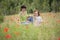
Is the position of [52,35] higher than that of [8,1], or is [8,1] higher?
[8,1]

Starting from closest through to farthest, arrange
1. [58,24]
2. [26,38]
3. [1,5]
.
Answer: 1. [26,38]
2. [58,24]
3. [1,5]

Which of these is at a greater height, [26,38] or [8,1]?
[8,1]

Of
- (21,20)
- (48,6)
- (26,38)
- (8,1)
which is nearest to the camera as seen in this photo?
(26,38)

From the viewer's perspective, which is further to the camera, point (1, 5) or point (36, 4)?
point (36, 4)

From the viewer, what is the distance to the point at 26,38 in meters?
1.98

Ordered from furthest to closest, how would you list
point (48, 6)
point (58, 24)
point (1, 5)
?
point (48, 6) < point (1, 5) < point (58, 24)

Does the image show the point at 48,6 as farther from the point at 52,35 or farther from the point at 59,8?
the point at 52,35

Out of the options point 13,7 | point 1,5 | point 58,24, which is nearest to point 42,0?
point 13,7

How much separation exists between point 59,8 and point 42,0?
0.81m

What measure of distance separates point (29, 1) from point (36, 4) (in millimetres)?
166

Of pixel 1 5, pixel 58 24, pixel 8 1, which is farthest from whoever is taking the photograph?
pixel 8 1

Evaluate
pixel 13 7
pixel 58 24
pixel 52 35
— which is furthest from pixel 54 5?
pixel 52 35

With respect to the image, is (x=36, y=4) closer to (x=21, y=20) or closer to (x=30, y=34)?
(x=21, y=20)

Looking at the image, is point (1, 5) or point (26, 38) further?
point (1, 5)
